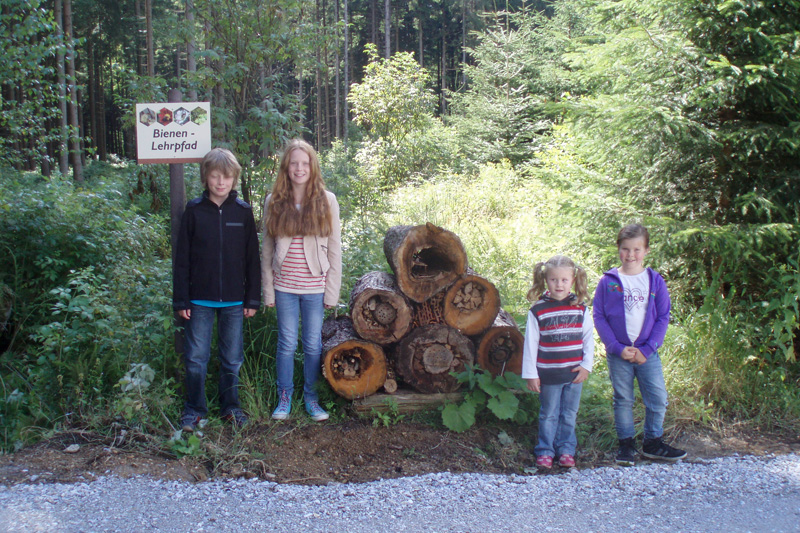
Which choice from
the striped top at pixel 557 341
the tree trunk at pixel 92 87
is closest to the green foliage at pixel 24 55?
the striped top at pixel 557 341

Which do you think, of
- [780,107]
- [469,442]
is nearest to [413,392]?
[469,442]

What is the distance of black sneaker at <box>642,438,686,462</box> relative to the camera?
3668 millimetres

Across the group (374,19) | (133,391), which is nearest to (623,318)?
(133,391)

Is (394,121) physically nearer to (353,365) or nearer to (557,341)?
(353,365)

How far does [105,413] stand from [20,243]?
269 cm

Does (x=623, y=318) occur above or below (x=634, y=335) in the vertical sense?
above

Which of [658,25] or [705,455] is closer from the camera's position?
[705,455]

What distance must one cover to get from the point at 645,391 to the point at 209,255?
3.11m

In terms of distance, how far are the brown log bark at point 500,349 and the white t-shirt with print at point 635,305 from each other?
90 cm

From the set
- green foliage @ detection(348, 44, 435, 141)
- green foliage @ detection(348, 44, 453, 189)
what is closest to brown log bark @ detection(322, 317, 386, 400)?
green foliage @ detection(348, 44, 453, 189)

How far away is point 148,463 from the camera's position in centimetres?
340

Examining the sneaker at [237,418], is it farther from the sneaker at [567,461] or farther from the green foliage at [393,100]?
the green foliage at [393,100]

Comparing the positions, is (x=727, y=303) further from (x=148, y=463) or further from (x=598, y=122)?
(x=148, y=463)

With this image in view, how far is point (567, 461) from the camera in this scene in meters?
3.64
